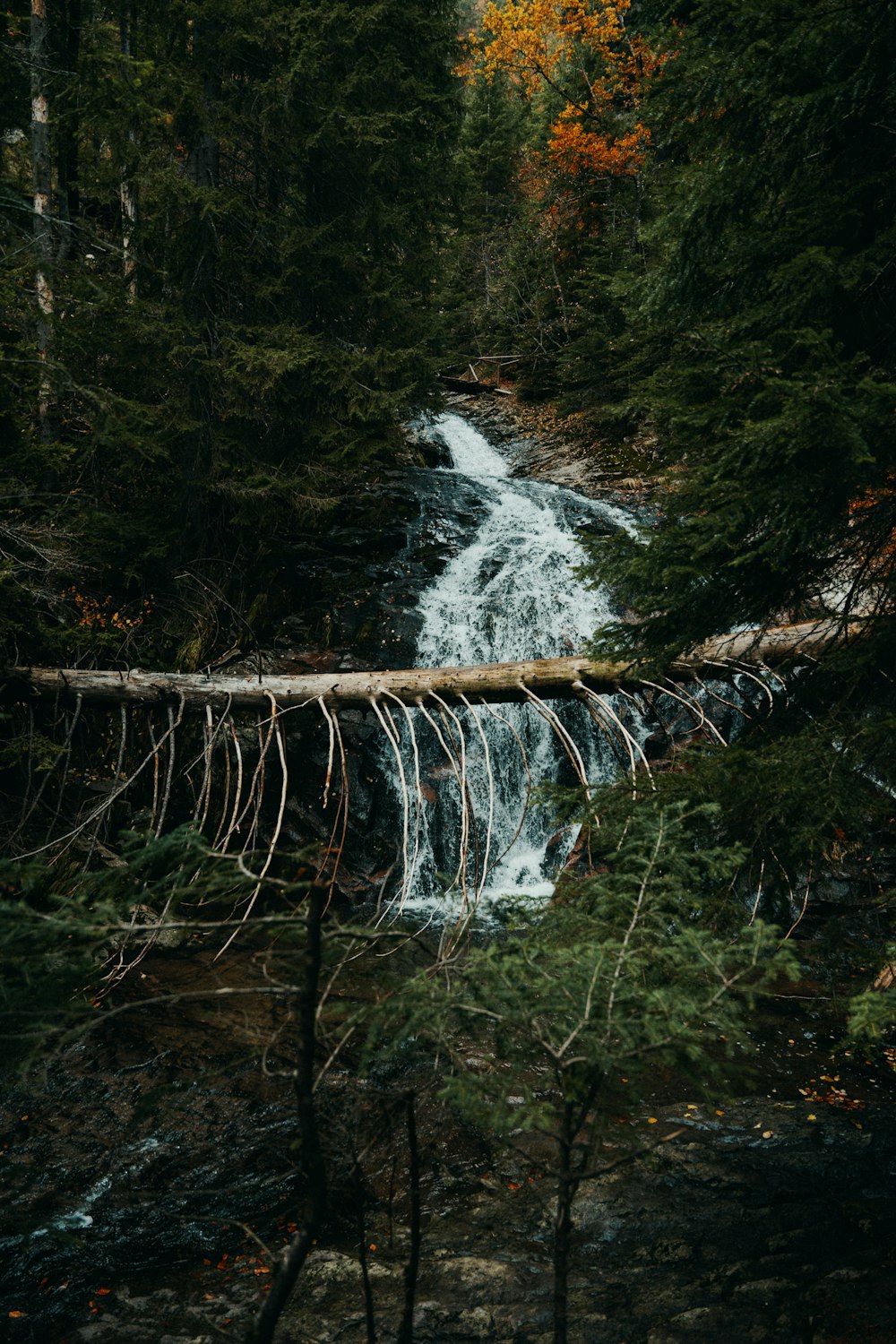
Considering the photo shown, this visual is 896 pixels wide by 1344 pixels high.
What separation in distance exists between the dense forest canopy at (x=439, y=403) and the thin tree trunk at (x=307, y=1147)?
2cm

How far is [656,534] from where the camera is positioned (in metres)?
3.90

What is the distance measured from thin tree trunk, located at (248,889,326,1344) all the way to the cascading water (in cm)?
587

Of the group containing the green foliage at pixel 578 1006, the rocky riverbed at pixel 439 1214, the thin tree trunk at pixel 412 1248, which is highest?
the green foliage at pixel 578 1006

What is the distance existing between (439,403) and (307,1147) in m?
12.3

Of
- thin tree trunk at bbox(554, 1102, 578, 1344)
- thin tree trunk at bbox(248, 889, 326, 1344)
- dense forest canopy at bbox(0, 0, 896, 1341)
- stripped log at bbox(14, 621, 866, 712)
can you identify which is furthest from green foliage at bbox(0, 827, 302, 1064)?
stripped log at bbox(14, 621, 866, 712)

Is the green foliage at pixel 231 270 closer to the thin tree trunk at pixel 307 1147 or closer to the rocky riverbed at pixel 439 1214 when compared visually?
the rocky riverbed at pixel 439 1214

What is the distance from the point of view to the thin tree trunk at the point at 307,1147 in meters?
1.98

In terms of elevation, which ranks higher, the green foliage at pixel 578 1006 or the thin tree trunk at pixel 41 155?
the thin tree trunk at pixel 41 155

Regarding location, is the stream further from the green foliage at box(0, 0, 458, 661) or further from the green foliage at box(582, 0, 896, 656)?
the green foliage at box(0, 0, 458, 661)

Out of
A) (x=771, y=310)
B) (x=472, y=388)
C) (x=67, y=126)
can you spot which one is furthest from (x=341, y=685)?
(x=472, y=388)

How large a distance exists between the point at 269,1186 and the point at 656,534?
4544mm

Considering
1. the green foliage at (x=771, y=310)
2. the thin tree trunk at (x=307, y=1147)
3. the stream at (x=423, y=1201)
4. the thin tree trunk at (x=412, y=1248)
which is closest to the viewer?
the thin tree trunk at (x=307, y=1147)

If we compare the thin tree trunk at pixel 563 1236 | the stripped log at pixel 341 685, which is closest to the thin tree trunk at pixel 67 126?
the stripped log at pixel 341 685

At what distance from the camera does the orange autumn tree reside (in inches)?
720
